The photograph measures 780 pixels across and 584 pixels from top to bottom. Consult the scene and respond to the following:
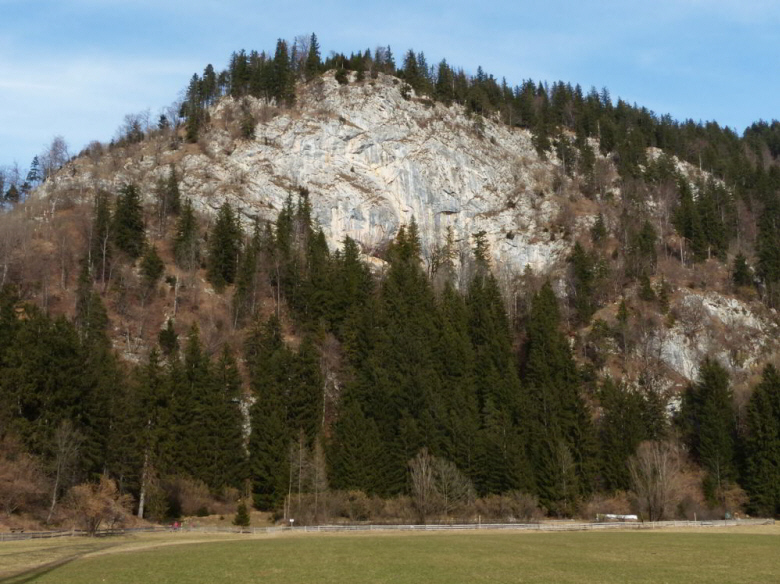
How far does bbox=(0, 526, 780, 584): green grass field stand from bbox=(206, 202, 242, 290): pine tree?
202 ft

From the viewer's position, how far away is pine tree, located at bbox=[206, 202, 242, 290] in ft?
334

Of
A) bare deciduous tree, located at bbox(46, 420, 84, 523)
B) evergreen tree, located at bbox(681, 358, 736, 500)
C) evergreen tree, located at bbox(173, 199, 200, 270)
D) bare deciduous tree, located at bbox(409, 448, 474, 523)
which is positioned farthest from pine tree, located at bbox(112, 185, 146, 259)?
evergreen tree, located at bbox(681, 358, 736, 500)

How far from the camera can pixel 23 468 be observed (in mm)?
55500

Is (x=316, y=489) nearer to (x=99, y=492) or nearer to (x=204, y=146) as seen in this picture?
(x=99, y=492)

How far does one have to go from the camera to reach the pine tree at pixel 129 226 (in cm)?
10200

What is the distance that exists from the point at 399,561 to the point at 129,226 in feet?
282

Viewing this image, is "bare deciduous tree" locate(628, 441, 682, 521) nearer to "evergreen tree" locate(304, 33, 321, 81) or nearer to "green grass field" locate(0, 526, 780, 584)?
"green grass field" locate(0, 526, 780, 584)

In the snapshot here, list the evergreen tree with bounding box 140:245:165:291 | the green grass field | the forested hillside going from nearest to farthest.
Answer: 1. the green grass field
2. the forested hillside
3. the evergreen tree with bounding box 140:245:165:291

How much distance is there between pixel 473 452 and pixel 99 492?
39085mm

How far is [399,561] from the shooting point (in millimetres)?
29953

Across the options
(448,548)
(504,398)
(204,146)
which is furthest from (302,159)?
(448,548)

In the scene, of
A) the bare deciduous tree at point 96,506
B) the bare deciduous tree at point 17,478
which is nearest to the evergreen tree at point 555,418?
the bare deciduous tree at point 96,506

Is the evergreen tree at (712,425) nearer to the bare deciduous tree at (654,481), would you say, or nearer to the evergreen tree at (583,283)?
the bare deciduous tree at (654,481)

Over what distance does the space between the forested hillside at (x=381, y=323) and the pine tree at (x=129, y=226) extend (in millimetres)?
457
